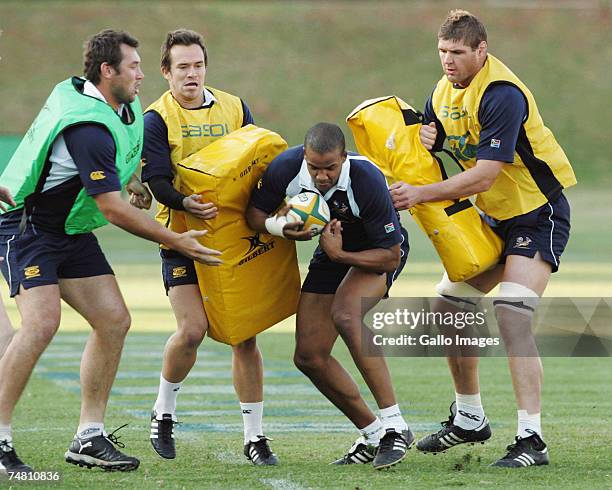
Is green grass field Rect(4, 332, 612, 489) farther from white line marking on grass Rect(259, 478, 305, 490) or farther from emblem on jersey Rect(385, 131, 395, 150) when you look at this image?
emblem on jersey Rect(385, 131, 395, 150)

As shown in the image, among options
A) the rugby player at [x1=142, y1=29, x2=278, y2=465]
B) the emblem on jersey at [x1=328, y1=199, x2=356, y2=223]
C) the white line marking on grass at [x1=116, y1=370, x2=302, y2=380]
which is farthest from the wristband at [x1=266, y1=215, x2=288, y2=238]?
the white line marking on grass at [x1=116, y1=370, x2=302, y2=380]

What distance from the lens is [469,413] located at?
8180mm

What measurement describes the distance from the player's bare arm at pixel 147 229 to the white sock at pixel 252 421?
1149mm

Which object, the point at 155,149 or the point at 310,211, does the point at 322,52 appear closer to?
the point at 155,149

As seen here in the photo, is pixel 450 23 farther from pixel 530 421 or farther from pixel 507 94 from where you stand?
pixel 530 421

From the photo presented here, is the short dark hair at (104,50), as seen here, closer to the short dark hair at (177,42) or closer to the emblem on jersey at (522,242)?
the short dark hair at (177,42)

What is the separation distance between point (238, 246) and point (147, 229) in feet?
2.85

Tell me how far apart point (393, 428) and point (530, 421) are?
785mm

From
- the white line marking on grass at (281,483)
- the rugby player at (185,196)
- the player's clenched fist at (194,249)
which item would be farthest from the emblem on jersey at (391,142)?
the white line marking on grass at (281,483)

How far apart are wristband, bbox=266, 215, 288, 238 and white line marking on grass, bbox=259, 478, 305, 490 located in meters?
1.36

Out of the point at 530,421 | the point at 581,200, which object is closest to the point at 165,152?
the point at 530,421

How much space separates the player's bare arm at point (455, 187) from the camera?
7.60 meters

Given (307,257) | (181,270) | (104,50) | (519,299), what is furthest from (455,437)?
(307,257)

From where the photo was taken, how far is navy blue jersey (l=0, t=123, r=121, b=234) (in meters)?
6.88
